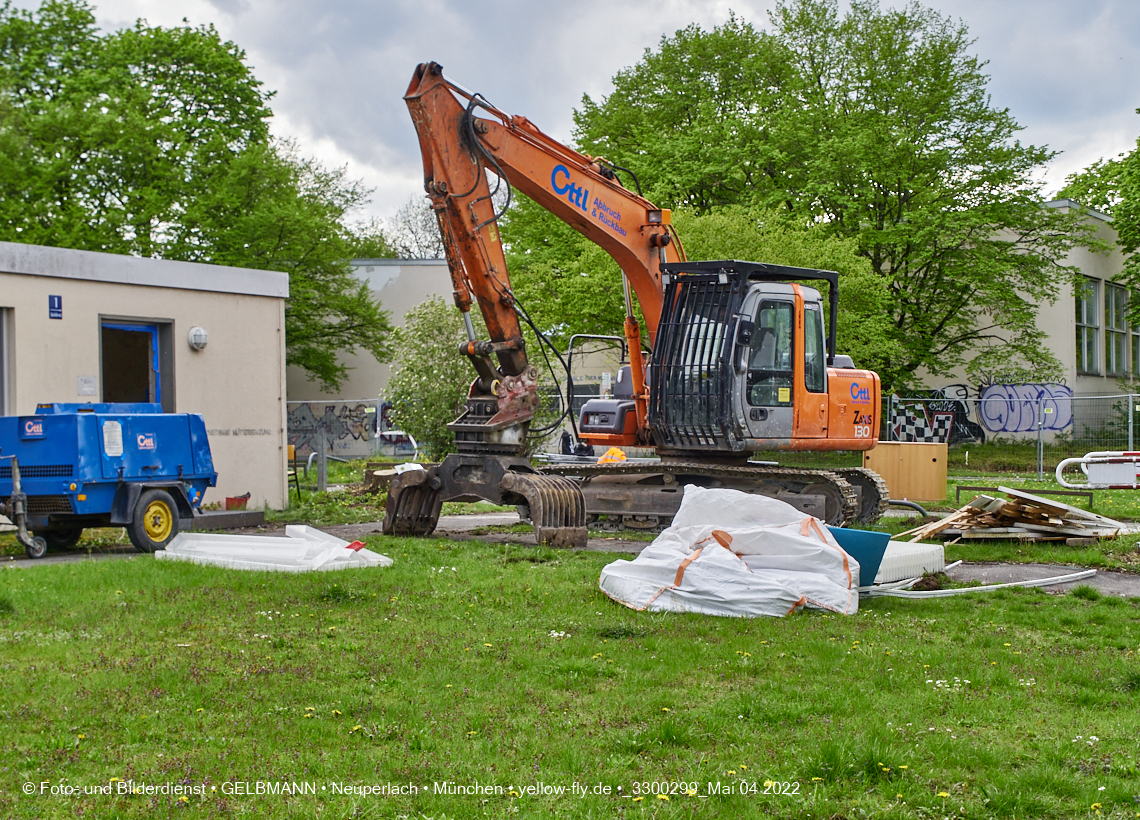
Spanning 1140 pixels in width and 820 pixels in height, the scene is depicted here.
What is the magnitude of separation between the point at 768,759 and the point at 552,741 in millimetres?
988

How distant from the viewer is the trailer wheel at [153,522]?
12430 millimetres

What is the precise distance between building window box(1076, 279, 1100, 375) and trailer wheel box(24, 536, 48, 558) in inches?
1344

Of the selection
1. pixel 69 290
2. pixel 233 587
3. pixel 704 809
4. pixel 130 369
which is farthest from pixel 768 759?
pixel 130 369

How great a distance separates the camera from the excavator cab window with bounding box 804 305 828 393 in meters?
13.5

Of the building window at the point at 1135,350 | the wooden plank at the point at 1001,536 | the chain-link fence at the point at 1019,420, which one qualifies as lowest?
the wooden plank at the point at 1001,536

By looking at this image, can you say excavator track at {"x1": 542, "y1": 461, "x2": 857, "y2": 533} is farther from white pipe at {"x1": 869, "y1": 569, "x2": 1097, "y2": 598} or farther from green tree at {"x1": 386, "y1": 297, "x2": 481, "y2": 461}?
green tree at {"x1": 386, "y1": 297, "x2": 481, "y2": 461}

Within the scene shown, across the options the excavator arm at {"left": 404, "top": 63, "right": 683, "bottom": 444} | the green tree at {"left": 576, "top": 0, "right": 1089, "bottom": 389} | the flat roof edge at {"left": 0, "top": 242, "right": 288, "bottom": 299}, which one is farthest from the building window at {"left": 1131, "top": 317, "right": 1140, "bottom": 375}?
the flat roof edge at {"left": 0, "top": 242, "right": 288, "bottom": 299}

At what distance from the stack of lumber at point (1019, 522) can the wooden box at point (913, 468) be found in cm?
598

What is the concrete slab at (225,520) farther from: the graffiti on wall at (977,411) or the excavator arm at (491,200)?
the graffiti on wall at (977,411)

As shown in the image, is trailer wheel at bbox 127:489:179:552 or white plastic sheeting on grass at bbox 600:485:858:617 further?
trailer wheel at bbox 127:489:179:552

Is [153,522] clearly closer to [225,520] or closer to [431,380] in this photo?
[225,520]

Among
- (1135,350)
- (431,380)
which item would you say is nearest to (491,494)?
(431,380)

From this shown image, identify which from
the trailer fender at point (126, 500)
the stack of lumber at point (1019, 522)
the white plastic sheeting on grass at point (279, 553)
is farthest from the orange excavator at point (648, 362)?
the trailer fender at point (126, 500)

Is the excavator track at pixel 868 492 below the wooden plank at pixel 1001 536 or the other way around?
the other way around
